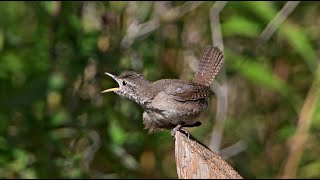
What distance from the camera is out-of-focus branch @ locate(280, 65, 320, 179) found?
5.35 meters

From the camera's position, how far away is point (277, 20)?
562 cm

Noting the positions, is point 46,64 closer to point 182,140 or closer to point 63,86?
point 63,86

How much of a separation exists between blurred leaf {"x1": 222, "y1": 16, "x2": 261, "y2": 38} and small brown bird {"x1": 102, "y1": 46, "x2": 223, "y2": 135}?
1.55 meters

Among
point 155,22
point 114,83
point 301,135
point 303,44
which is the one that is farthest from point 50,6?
point 301,135

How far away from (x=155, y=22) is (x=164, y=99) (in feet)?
5.73

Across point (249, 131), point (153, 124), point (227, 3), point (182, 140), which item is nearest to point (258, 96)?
point (249, 131)

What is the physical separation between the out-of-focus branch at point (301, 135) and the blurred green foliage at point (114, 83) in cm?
6

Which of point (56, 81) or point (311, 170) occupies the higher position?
point (56, 81)

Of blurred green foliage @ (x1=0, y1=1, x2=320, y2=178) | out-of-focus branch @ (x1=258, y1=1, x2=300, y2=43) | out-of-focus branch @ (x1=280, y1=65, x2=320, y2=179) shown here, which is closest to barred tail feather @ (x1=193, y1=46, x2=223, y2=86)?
blurred green foliage @ (x1=0, y1=1, x2=320, y2=178)

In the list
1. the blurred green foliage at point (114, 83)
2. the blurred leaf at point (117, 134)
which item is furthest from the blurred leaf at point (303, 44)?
the blurred leaf at point (117, 134)

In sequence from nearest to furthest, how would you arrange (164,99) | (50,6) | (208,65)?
(164,99)
(208,65)
(50,6)

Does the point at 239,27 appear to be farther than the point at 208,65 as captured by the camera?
Yes

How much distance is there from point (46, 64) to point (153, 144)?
0.87 metres

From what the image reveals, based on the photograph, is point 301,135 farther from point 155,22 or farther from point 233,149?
point 155,22
